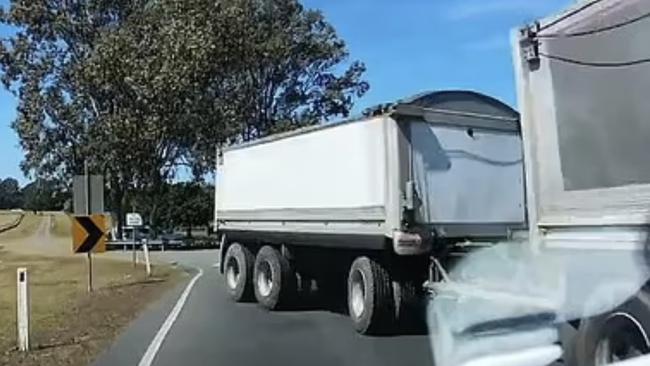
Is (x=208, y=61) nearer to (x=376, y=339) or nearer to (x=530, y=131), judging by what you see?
(x=376, y=339)

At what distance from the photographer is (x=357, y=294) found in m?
15.1

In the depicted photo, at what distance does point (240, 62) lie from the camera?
181 feet

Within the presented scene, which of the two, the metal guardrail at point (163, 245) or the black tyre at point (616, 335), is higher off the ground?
the metal guardrail at point (163, 245)

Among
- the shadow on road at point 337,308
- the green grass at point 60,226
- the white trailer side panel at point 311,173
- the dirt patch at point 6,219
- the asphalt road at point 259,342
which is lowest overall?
the asphalt road at point 259,342

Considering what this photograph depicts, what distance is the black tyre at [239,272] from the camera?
20594 millimetres

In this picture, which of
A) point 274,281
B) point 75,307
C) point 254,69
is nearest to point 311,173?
point 274,281

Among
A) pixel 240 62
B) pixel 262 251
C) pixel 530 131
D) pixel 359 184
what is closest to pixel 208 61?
pixel 240 62

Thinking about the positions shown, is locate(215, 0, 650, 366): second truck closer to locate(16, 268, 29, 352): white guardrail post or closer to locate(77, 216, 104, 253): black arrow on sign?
locate(77, 216, 104, 253): black arrow on sign

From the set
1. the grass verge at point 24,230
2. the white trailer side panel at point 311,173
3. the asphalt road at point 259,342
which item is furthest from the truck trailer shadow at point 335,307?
the grass verge at point 24,230

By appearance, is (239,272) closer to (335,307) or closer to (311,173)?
(335,307)

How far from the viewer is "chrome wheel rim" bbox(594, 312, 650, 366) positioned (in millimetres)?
6523

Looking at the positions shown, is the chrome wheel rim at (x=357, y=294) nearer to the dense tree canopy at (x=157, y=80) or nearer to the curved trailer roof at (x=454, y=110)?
the curved trailer roof at (x=454, y=110)

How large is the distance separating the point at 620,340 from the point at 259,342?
24.8 feet

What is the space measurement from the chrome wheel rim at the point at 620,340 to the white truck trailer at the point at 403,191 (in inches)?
279
